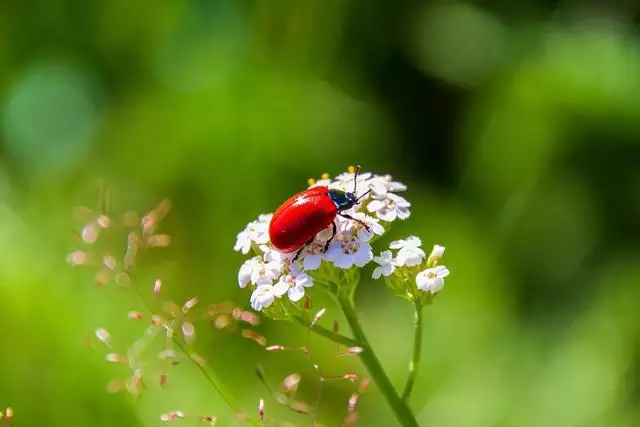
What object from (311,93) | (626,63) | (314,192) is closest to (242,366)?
(311,93)

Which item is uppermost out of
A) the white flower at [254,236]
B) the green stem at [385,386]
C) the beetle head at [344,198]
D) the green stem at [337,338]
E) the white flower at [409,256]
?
the beetle head at [344,198]

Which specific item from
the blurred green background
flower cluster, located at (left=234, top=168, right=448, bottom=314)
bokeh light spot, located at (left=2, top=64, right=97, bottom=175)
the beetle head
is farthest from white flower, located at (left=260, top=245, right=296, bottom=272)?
bokeh light spot, located at (left=2, top=64, right=97, bottom=175)

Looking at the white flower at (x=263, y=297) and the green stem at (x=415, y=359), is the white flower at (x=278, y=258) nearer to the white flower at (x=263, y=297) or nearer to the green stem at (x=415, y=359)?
the white flower at (x=263, y=297)

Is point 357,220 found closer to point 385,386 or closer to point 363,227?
point 363,227

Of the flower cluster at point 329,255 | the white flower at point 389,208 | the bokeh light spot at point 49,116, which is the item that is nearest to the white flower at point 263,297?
the flower cluster at point 329,255

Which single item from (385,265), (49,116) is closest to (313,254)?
(385,265)
